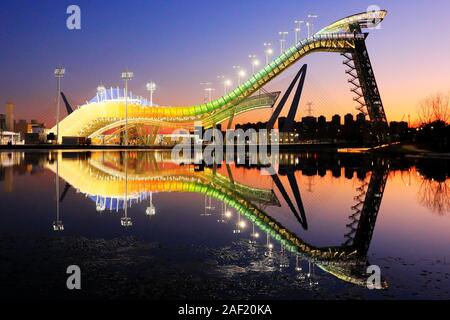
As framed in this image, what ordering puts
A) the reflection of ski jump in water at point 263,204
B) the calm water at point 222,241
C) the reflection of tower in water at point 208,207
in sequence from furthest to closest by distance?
1. the reflection of tower in water at point 208,207
2. the reflection of ski jump in water at point 263,204
3. the calm water at point 222,241

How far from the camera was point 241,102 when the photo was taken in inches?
2697

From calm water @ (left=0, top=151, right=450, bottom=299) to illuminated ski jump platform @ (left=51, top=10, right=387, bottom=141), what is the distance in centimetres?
3619

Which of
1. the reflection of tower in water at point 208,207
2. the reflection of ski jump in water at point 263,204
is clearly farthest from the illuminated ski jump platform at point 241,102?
the reflection of tower in water at point 208,207

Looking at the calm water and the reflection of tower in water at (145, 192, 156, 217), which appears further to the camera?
the reflection of tower in water at (145, 192, 156, 217)

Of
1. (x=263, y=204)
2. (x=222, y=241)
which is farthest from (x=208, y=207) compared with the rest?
(x=222, y=241)

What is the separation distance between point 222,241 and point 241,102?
5974 cm

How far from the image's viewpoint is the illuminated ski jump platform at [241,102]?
173ft

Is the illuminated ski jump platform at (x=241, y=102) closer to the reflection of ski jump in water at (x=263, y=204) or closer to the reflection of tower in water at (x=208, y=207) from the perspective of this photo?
the reflection of ski jump in water at (x=263, y=204)

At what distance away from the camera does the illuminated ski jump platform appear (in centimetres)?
5272

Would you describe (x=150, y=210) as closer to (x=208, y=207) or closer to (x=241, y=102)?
(x=208, y=207)

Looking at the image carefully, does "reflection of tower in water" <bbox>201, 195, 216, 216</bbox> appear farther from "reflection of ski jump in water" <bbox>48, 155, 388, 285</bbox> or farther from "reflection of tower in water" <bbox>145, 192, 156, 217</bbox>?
"reflection of tower in water" <bbox>145, 192, 156, 217</bbox>

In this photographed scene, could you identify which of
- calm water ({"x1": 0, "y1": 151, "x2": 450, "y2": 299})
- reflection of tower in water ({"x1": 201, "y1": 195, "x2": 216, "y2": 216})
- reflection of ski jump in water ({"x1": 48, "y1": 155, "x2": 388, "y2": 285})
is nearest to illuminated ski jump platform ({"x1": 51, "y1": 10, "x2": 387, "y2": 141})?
reflection of ski jump in water ({"x1": 48, "y1": 155, "x2": 388, "y2": 285})

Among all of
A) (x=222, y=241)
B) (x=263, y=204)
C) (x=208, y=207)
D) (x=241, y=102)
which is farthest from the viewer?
(x=241, y=102)

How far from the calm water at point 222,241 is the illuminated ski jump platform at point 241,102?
3619cm
